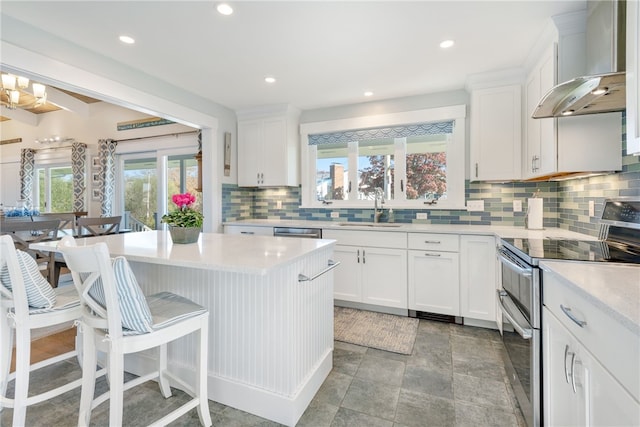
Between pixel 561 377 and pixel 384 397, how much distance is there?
0.95 metres

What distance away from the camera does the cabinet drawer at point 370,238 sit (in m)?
2.97

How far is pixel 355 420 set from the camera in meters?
1.58

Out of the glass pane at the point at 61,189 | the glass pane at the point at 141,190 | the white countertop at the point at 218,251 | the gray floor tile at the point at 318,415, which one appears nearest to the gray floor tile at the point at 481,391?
the gray floor tile at the point at 318,415

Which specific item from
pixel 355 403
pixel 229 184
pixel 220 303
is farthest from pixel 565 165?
pixel 229 184

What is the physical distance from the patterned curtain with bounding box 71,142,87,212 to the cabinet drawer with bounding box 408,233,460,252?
18.9 ft

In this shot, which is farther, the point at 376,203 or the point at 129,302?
the point at 376,203

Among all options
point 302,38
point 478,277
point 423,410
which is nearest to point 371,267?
point 478,277

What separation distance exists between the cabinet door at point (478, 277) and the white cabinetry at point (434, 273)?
6cm

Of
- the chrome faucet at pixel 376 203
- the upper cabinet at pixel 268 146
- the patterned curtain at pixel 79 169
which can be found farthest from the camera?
the patterned curtain at pixel 79 169

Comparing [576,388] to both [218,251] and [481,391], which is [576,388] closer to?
[481,391]

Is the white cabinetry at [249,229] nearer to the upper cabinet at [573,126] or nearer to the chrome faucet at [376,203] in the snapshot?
the chrome faucet at [376,203]

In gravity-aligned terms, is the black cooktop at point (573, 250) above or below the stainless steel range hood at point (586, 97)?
below

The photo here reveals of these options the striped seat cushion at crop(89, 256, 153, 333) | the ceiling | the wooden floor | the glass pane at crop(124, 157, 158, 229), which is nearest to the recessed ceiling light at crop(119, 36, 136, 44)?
the ceiling

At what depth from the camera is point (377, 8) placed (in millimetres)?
1940
